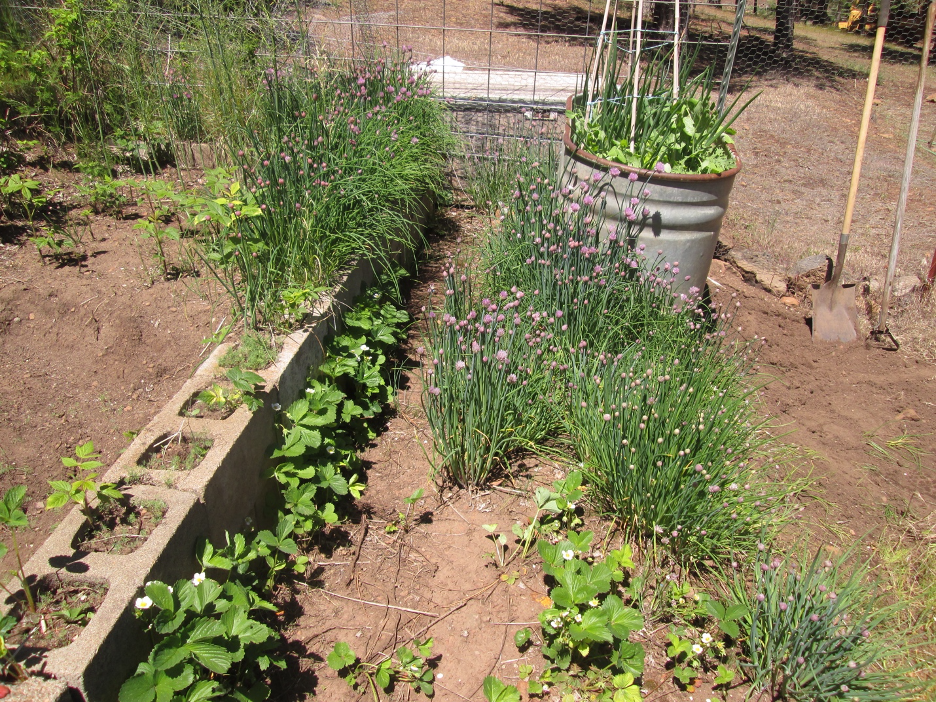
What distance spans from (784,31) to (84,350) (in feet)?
35.0

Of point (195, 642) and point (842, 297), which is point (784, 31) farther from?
point (195, 642)

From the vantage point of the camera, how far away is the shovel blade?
12.7 feet

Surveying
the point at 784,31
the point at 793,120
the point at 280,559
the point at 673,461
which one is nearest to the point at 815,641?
the point at 673,461

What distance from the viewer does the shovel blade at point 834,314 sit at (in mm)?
3881

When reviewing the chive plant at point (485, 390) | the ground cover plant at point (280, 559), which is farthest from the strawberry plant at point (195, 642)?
the chive plant at point (485, 390)

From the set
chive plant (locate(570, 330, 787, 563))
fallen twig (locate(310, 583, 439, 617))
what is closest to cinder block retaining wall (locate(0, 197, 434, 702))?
fallen twig (locate(310, 583, 439, 617))

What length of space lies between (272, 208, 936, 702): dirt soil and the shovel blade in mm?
103

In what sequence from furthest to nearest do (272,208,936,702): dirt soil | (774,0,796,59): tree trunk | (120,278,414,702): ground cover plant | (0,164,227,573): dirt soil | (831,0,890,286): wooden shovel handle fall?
(774,0,796,59): tree trunk, (831,0,890,286): wooden shovel handle, (0,164,227,573): dirt soil, (272,208,936,702): dirt soil, (120,278,414,702): ground cover plant

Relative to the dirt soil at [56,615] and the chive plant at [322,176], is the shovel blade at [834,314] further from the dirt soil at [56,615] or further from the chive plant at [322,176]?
the dirt soil at [56,615]

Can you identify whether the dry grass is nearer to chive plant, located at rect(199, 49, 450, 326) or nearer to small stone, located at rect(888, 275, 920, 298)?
small stone, located at rect(888, 275, 920, 298)

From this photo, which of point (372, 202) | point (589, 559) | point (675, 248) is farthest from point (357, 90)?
point (589, 559)

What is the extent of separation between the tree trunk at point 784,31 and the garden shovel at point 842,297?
6.90 m

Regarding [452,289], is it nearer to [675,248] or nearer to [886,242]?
[675,248]

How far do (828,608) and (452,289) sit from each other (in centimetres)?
176
